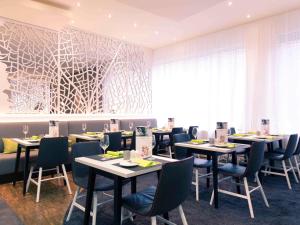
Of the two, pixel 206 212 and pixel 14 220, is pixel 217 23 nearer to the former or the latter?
pixel 206 212

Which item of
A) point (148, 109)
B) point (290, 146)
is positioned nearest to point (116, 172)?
point (290, 146)

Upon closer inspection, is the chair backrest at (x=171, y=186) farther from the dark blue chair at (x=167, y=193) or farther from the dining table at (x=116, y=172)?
the dining table at (x=116, y=172)

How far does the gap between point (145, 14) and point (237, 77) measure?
2.47 m

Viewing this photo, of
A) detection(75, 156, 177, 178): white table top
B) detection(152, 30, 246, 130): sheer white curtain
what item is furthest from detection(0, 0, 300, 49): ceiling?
detection(75, 156, 177, 178): white table top

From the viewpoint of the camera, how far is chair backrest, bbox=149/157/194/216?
5.18ft

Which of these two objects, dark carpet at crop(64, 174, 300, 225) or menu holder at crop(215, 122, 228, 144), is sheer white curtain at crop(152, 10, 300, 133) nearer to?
dark carpet at crop(64, 174, 300, 225)

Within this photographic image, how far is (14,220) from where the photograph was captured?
1.67 metres

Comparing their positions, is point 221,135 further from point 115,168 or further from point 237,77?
point 237,77

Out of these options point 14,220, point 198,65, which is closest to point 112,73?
point 198,65

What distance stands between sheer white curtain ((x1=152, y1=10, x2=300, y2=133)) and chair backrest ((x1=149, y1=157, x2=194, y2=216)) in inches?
143

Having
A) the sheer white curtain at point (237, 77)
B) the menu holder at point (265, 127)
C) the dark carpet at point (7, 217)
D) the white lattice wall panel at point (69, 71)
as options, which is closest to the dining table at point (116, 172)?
the dark carpet at point (7, 217)

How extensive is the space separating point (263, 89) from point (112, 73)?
11.8 feet

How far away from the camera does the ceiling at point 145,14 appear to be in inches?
160

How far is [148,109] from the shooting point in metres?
7.16
